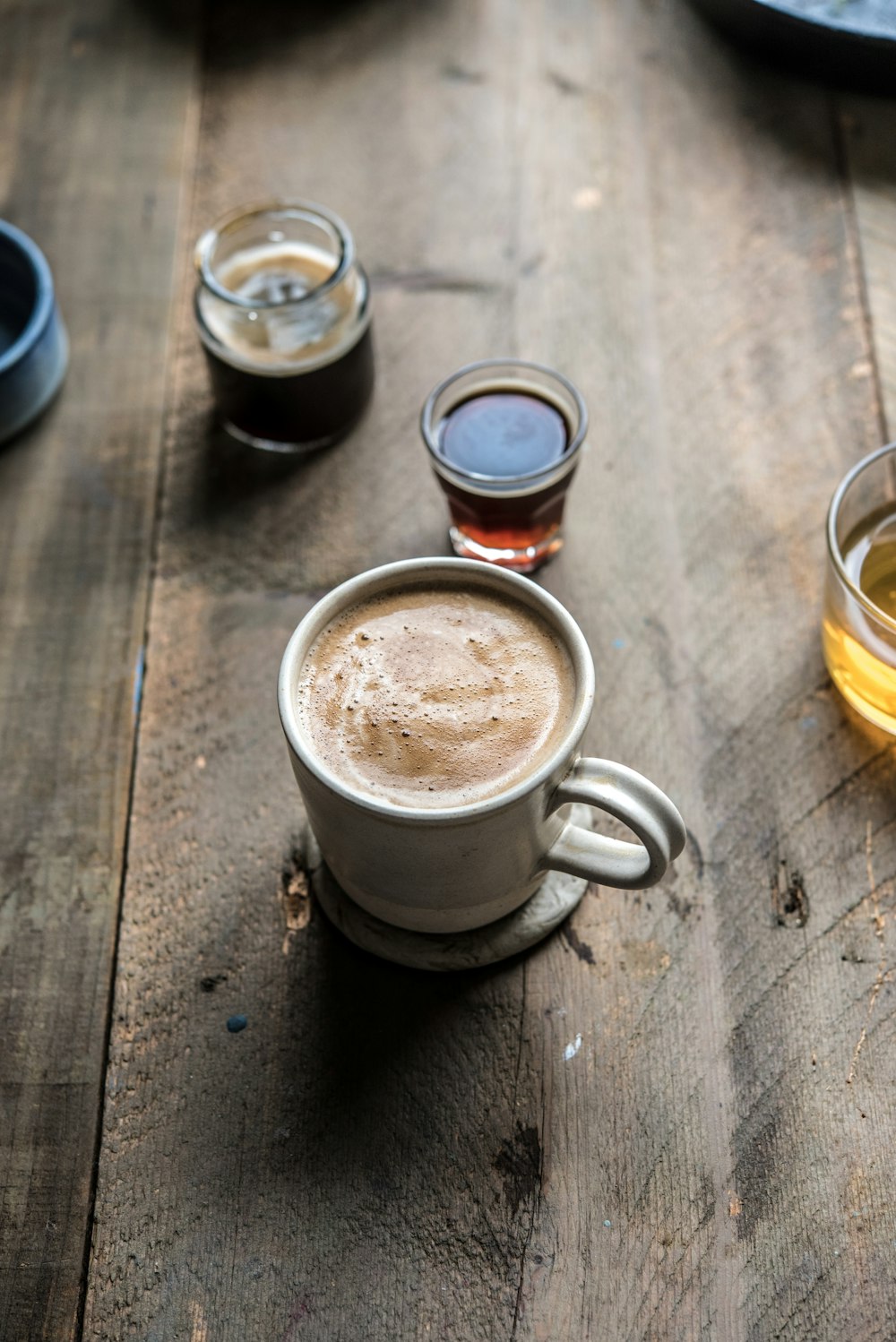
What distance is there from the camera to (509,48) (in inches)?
56.2

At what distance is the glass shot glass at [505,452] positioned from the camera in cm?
100

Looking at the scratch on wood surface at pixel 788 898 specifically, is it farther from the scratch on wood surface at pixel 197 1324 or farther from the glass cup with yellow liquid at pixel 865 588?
the scratch on wood surface at pixel 197 1324

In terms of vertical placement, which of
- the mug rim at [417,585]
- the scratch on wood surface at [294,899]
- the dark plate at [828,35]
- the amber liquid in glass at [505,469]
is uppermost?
the dark plate at [828,35]

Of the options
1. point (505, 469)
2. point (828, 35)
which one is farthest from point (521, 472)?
point (828, 35)

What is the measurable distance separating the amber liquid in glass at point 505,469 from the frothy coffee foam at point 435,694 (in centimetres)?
18

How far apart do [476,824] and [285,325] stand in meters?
0.56

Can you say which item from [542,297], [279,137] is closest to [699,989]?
[542,297]

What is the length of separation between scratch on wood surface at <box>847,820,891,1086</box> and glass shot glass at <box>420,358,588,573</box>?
37 cm

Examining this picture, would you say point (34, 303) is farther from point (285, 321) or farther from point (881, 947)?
point (881, 947)

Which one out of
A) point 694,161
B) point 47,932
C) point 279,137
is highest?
point 694,161

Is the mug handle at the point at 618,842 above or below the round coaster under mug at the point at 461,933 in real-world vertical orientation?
above

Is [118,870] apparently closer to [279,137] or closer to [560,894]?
[560,894]

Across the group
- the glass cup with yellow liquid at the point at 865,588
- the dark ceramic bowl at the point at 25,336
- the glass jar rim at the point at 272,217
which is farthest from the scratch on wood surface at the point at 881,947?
the dark ceramic bowl at the point at 25,336

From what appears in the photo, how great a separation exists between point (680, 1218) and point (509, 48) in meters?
1.28
